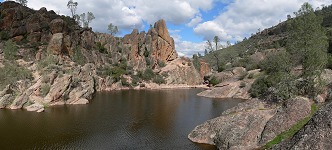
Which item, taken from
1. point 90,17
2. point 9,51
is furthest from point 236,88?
point 90,17

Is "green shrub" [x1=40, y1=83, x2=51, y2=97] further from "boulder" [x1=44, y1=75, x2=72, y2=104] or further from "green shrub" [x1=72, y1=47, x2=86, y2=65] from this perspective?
"green shrub" [x1=72, y1=47, x2=86, y2=65]

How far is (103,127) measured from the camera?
47062 mm

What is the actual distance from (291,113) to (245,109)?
26.4 feet

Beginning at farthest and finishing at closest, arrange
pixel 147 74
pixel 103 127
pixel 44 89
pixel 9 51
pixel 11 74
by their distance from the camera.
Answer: pixel 147 74, pixel 9 51, pixel 11 74, pixel 44 89, pixel 103 127

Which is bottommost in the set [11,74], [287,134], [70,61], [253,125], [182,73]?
[287,134]

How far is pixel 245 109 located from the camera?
1598 inches

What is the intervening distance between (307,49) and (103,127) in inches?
1376

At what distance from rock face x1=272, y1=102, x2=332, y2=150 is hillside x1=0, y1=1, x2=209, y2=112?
5440 centimetres

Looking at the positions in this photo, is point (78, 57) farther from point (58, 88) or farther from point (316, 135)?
point (316, 135)

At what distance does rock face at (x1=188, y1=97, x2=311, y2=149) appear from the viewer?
108ft

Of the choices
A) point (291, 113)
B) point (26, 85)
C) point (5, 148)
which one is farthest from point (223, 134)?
point (26, 85)

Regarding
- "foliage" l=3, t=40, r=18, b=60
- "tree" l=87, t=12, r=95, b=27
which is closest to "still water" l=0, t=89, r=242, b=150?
"foliage" l=3, t=40, r=18, b=60

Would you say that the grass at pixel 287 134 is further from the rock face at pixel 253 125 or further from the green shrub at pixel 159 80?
the green shrub at pixel 159 80

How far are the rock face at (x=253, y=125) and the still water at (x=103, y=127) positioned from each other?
2.28m
